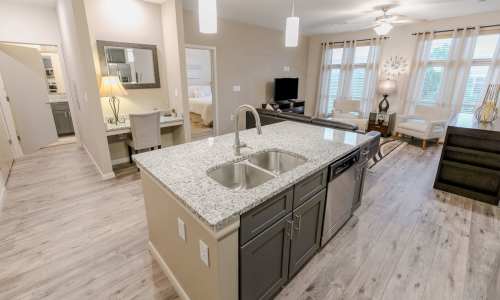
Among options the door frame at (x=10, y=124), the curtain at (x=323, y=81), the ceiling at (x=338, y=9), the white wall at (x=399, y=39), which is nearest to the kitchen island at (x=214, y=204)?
the ceiling at (x=338, y=9)

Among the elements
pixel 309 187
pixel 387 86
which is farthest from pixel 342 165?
pixel 387 86

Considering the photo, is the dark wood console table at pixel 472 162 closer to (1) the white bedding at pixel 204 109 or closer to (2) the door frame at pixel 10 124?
(1) the white bedding at pixel 204 109

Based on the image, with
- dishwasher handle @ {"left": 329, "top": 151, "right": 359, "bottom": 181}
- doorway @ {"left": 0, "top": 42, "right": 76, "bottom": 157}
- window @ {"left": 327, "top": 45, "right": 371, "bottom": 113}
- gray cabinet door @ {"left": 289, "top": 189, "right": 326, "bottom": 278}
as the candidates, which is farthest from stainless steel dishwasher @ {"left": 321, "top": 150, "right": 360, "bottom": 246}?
doorway @ {"left": 0, "top": 42, "right": 76, "bottom": 157}

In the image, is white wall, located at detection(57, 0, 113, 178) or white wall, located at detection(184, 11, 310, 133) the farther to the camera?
white wall, located at detection(184, 11, 310, 133)

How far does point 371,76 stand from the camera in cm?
619

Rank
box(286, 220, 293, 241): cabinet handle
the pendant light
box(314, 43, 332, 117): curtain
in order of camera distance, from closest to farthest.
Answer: box(286, 220, 293, 241): cabinet handle < the pendant light < box(314, 43, 332, 117): curtain

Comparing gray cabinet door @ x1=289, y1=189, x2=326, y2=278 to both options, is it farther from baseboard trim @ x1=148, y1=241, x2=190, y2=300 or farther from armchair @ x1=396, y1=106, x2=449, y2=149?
armchair @ x1=396, y1=106, x2=449, y2=149

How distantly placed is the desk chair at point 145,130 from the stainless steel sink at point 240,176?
224 cm

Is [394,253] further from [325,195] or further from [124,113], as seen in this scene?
[124,113]

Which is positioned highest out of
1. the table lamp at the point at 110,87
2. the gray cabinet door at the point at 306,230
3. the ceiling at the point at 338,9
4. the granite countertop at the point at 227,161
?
the ceiling at the point at 338,9

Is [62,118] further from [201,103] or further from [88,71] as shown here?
[88,71]

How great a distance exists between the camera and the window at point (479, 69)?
457 centimetres

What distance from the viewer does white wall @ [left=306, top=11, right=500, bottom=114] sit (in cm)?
462

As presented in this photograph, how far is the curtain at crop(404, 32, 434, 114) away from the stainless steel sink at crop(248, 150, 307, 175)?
17.6 ft
